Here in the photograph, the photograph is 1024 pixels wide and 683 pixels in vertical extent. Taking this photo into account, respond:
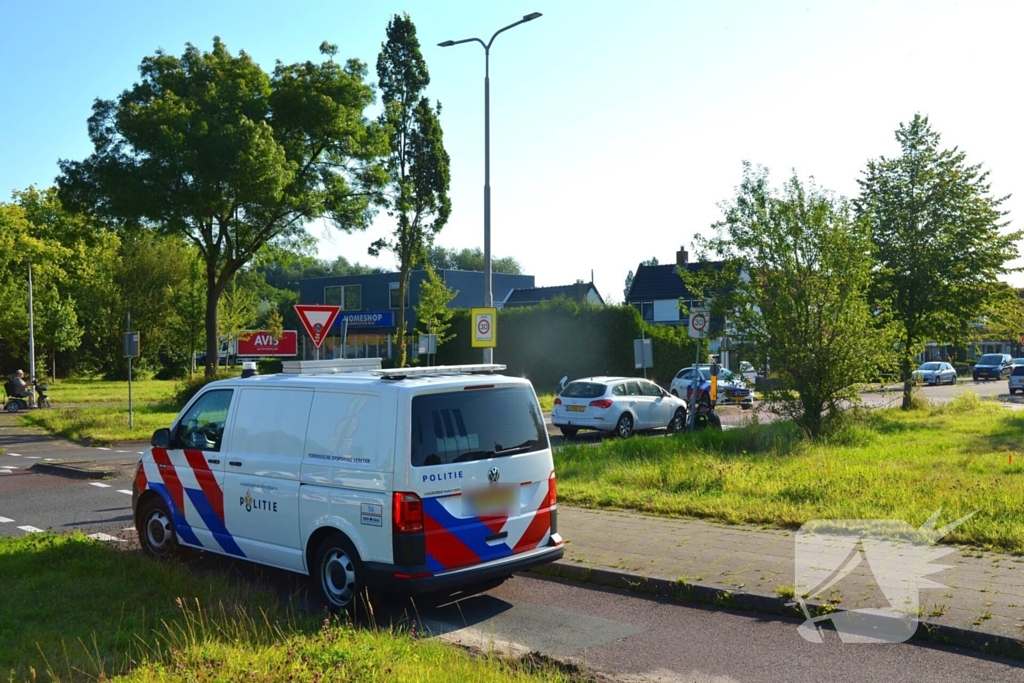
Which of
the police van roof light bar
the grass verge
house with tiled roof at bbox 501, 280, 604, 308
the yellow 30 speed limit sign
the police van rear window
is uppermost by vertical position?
house with tiled roof at bbox 501, 280, 604, 308

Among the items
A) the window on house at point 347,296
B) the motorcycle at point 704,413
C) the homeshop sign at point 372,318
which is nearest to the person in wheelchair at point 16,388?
the motorcycle at point 704,413

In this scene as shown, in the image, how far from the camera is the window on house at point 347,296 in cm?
6975

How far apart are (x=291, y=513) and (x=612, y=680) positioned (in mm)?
2967

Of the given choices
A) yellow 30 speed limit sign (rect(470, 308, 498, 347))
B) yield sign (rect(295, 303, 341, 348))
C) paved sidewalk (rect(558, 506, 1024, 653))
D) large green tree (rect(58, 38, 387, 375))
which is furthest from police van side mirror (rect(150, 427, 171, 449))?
large green tree (rect(58, 38, 387, 375))

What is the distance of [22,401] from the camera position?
114 ft

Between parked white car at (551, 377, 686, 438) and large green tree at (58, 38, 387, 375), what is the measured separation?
10.7 metres

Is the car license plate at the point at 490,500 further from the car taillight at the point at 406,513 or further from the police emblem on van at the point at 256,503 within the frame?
the police emblem on van at the point at 256,503

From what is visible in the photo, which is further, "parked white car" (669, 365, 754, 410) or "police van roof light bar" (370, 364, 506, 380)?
"parked white car" (669, 365, 754, 410)

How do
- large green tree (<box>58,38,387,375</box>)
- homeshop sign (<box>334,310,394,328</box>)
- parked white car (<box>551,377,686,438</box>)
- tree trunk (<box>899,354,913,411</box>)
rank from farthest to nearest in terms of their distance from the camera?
homeshop sign (<box>334,310,394,328</box>) < large green tree (<box>58,38,387,375</box>) < tree trunk (<box>899,354,913,411</box>) < parked white car (<box>551,377,686,438</box>)

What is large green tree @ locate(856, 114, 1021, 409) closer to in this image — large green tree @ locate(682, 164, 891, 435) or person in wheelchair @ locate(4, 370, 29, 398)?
large green tree @ locate(682, 164, 891, 435)

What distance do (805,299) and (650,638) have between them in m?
11.9

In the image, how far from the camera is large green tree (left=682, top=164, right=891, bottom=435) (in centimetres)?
1684

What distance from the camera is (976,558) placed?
25.8 ft

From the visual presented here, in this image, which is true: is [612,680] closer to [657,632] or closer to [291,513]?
[657,632]
